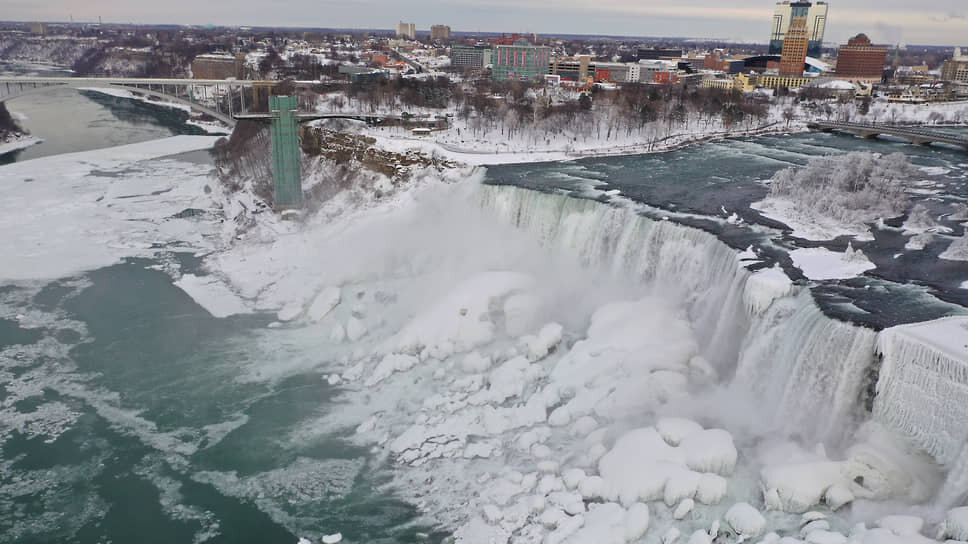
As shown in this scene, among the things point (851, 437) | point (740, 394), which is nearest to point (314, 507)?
point (740, 394)

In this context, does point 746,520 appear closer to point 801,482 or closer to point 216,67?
point 801,482

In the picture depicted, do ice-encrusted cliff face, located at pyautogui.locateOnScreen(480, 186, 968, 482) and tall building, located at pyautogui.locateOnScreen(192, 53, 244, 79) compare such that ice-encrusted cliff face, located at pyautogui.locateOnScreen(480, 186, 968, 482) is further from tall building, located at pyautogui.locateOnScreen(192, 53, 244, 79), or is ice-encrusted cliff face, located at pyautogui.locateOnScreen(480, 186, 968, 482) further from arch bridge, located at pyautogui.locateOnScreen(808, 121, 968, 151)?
tall building, located at pyautogui.locateOnScreen(192, 53, 244, 79)

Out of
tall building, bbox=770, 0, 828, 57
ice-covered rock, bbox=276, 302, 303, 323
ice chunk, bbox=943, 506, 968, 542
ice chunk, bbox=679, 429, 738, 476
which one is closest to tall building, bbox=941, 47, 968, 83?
tall building, bbox=770, 0, 828, 57

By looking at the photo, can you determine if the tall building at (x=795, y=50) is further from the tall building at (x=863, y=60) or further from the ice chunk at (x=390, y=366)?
the ice chunk at (x=390, y=366)

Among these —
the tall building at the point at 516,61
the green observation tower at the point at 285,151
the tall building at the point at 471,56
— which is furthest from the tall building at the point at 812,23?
the green observation tower at the point at 285,151

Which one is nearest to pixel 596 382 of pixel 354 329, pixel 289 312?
pixel 354 329
